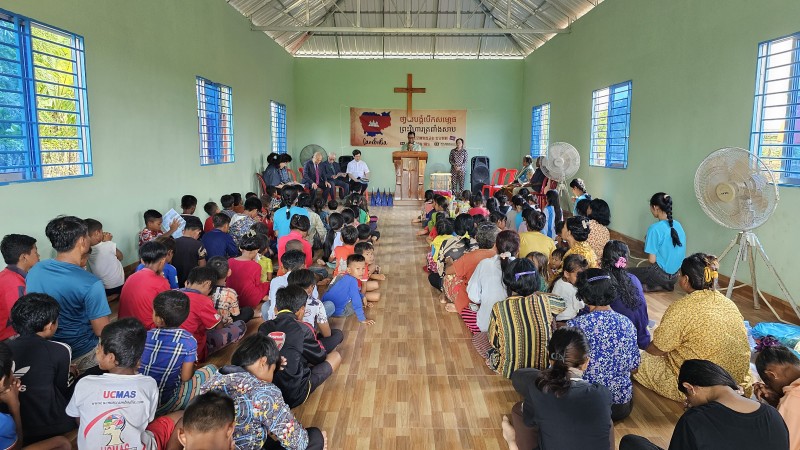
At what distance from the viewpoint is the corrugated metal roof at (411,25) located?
10820 mm

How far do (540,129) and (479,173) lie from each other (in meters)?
1.62

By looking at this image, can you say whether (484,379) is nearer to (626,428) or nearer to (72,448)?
(626,428)

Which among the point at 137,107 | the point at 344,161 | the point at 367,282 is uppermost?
the point at 137,107

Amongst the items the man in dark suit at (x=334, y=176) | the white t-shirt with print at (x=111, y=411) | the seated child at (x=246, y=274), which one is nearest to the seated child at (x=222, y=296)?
the seated child at (x=246, y=274)

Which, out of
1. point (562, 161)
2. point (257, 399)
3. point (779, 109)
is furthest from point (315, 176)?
point (257, 399)

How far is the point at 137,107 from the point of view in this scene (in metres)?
5.85

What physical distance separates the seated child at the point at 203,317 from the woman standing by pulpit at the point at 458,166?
29.6 ft

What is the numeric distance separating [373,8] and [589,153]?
6.22 metres

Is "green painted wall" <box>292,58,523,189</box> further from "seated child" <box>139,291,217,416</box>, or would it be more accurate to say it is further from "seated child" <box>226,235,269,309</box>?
"seated child" <box>139,291,217,416</box>

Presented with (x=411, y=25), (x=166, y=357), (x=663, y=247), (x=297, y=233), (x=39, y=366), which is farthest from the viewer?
(x=411, y=25)

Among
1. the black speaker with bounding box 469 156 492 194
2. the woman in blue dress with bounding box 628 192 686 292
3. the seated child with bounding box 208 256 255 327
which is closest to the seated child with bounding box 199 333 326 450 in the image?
the seated child with bounding box 208 256 255 327

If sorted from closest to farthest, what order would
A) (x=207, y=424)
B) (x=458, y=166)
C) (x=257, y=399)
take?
1. (x=207, y=424)
2. (x=257, y=399)
3. (x=458, y=166)

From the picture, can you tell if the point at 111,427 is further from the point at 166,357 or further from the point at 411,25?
the point at 411,25

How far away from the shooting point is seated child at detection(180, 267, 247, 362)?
326 cm
